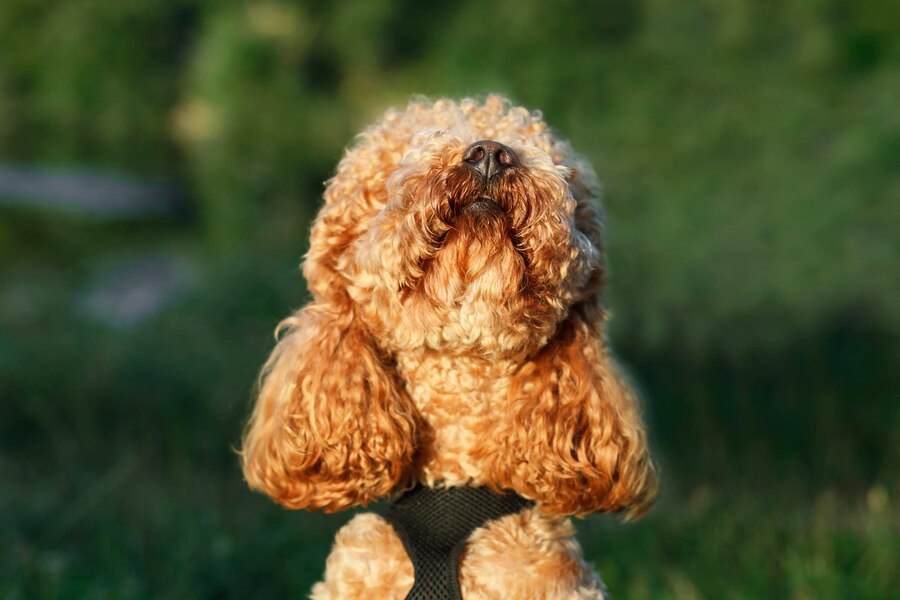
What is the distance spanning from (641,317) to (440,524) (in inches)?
252

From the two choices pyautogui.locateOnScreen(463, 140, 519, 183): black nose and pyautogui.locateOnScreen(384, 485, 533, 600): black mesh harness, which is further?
pyautogui.locateOnScreen(384, 485, 533, 600): black mesh harness

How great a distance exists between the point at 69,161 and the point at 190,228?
7714mm

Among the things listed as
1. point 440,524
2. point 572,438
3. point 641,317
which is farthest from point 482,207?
point 641,317

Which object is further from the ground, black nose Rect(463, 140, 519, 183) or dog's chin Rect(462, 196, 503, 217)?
black nose Rect(463, 140, 519, 183)

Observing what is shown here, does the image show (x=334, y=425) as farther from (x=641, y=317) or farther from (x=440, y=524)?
(x=641, y=317)

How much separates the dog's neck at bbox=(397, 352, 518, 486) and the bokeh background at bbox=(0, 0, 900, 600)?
829 millimetres

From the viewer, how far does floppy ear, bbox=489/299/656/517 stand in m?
2.50

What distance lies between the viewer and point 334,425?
8.19 feet

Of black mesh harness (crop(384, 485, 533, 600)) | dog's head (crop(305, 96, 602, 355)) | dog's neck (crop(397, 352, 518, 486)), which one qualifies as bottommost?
black mesh harness (crop(384, 485, 533, 600))

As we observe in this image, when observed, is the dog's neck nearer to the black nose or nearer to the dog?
the dog

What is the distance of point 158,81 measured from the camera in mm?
31125

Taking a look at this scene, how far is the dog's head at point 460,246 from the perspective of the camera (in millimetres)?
2326

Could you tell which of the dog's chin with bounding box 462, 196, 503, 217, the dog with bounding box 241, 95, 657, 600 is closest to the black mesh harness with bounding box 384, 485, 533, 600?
the dog with bounding box 241, 95, 657, 600

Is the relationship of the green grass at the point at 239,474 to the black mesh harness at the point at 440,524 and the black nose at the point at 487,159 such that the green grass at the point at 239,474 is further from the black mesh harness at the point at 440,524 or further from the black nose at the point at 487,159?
the black nose at the point at 487,159
